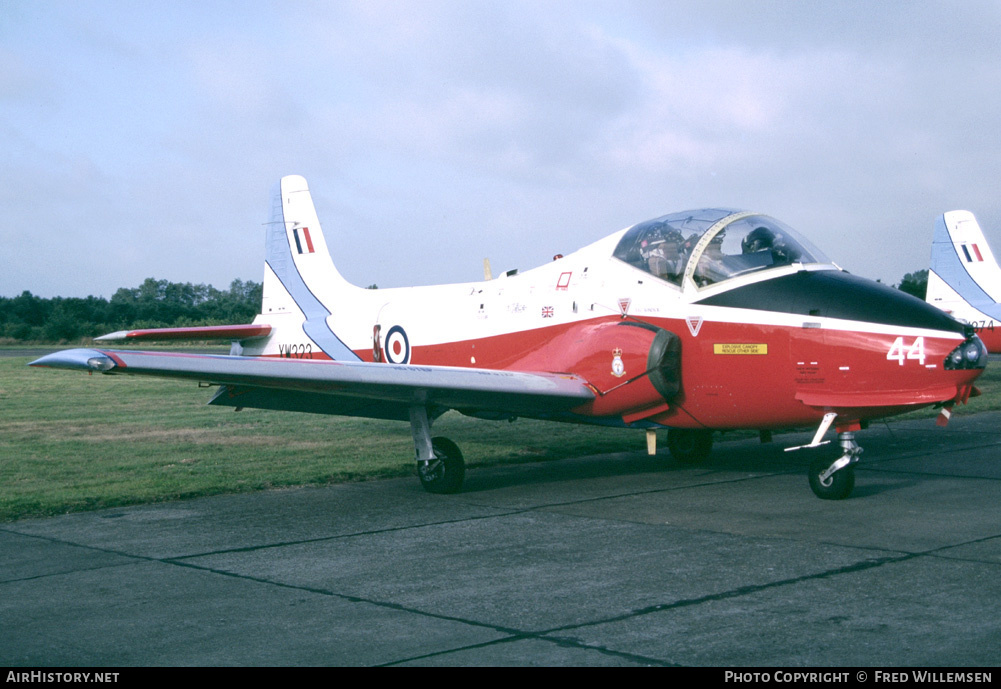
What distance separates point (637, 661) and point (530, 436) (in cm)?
977

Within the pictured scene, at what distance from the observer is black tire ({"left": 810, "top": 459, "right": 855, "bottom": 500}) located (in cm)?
795

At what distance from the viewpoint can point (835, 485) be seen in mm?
7969

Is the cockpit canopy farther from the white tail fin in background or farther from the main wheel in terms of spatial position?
the white tail fin in background

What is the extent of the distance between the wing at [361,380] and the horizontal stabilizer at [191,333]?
3200 mm

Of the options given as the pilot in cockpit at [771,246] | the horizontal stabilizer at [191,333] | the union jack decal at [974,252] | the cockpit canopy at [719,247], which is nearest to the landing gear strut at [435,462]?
the cockpit canopy at [719,247]

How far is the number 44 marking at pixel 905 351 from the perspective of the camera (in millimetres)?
7293

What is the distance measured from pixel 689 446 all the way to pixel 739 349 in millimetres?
2724

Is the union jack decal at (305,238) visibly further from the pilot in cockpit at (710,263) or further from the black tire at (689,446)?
the pilot in cockpit at (710,263)

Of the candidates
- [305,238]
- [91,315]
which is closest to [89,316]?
[91,315]

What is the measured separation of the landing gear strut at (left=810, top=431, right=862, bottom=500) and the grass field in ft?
13.3

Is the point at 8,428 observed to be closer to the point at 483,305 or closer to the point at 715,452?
the point at 483,305

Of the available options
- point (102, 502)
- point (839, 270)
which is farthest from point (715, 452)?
point (102, 502)

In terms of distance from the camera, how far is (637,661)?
13.2 feet
